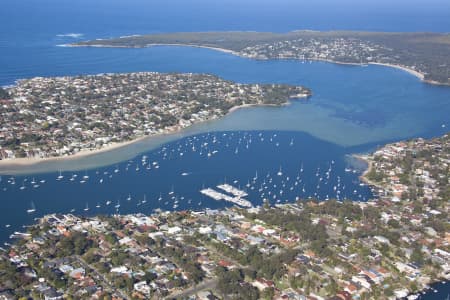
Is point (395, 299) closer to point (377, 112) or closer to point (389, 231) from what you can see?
point (389, 231)

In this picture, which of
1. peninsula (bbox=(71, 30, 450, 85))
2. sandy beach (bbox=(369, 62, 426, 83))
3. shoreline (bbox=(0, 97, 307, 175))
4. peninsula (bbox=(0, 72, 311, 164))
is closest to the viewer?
shoreline (bbox=(0, 97, 307, 175))

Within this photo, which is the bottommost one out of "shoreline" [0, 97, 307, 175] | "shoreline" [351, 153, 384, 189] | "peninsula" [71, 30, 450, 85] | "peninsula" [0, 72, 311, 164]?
"shoreline" [351, 153, 384, 189]

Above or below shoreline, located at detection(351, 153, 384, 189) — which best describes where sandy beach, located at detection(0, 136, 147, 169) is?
above

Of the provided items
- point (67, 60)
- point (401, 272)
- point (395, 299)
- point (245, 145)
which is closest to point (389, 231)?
point (401, 272)

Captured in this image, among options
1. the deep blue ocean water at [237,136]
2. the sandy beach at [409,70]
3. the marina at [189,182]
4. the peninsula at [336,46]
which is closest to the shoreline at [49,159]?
the deep blue ocean water at [237,136]

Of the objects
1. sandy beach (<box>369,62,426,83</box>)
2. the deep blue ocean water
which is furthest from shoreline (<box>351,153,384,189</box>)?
sandy beach (<box>369,62,426,83</box>)

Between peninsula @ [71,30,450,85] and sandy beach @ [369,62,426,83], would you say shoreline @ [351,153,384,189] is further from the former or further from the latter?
sandy beach @ [369,62,426,83]
